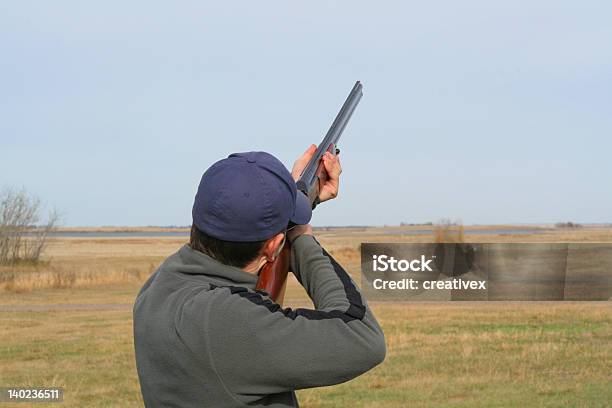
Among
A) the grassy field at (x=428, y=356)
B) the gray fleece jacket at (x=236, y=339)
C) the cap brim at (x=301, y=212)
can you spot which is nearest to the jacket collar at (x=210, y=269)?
the gray fleece jacket at (x=236, y=339)

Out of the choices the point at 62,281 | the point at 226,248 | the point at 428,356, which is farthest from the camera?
the point at 62,281

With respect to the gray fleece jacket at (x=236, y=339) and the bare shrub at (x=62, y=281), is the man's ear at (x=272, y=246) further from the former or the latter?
the bare shrub at (x=62, y=281)

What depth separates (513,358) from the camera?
1348 cm

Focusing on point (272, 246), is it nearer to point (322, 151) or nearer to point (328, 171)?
point (328, 171)

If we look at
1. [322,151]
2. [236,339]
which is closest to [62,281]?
[322,151]

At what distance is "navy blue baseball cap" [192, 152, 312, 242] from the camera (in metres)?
2.11

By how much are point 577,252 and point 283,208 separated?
34610mm

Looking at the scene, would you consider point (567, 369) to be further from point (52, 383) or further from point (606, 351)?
point (52, 383)

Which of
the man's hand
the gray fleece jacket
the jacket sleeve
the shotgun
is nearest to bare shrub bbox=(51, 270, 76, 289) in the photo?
the shotgun

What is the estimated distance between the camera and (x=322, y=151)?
3162mm

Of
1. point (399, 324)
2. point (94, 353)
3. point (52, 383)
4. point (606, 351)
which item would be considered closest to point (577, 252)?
point (399, 324)

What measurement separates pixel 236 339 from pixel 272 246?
0.98 ft

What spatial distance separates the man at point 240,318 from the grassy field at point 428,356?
8.38m

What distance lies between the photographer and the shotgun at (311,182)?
2.31 metres
